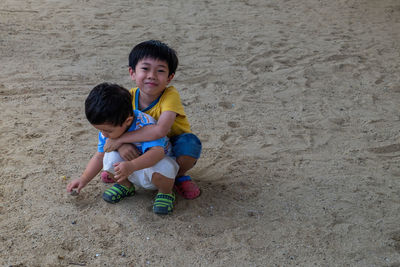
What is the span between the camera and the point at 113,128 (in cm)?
258

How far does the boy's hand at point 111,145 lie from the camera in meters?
2.67

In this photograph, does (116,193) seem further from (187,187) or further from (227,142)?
(227,142)

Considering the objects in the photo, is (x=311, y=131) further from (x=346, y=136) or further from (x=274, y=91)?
(x=274, y=91)

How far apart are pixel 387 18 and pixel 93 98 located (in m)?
6.96

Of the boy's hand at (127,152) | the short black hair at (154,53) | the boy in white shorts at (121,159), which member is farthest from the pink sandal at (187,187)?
the short black hair at (154,53)

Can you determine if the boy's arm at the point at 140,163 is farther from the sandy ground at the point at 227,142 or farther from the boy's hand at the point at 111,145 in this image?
the sandy ground at the point at 227,142

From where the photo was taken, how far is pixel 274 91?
4934mm

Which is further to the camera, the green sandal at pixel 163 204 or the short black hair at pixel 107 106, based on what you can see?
the green sandal at pixel 163 204

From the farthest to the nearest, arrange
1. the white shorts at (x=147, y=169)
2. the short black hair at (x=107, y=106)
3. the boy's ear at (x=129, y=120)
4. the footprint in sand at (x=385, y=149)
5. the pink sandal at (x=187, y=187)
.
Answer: the footprint in sand at (x=385, y=149) → the pink sandal at (x=187, y=187) → the white shorts at (x=147, y=169) → the boy's ear at (x=129, y=120) → the short black hair at (x=107, y=106)

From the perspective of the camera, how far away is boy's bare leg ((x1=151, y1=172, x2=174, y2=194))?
2.72m

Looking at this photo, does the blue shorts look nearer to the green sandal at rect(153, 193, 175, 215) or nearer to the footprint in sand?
the green sandal at rect(153, 193, 175, 215)

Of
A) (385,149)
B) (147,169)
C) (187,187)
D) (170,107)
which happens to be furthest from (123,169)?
(385,149)

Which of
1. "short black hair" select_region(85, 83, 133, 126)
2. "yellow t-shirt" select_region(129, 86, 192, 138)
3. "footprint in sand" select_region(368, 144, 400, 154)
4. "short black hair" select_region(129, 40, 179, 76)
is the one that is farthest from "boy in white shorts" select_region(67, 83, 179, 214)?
"footprint in sand" select_region(368, 144, 400, 154)

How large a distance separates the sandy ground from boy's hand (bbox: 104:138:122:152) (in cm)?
40
